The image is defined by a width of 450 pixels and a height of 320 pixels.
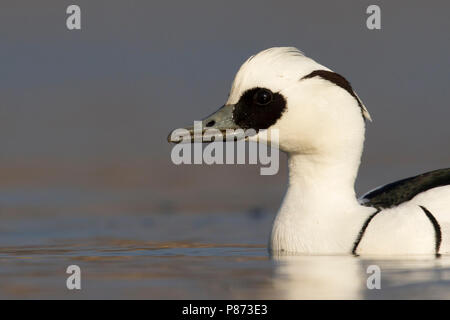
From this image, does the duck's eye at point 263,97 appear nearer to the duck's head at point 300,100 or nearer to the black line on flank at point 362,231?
the duck's head at point 300,100

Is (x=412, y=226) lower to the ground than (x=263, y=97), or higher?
lower

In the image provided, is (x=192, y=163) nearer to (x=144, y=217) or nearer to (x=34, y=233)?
(x=144, y=217)

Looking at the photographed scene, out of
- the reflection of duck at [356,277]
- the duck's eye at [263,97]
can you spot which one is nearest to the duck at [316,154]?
the duck's eye at [263,97]

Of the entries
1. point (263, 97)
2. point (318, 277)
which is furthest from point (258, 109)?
point (318, 277)

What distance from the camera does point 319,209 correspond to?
31.4ft

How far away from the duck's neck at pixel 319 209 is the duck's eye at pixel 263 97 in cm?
51

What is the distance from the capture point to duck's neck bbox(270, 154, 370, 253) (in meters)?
9.35

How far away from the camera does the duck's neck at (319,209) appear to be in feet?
30.7

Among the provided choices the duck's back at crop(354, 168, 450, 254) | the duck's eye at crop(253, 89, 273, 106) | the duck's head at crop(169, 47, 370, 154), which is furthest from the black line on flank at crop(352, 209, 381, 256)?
the duck's eye at crop(253, 89, 273, 106)

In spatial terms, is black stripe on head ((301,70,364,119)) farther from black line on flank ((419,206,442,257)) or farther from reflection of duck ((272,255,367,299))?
reflection of duck ((272,255,367,299))

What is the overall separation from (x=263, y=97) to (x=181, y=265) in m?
1.51

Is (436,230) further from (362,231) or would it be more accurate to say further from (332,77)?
(332,77)
